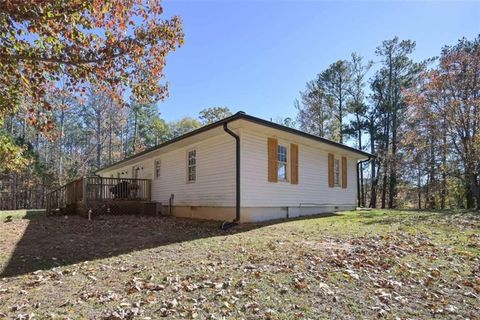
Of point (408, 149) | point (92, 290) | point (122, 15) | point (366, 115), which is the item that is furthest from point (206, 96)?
point (92, 290)

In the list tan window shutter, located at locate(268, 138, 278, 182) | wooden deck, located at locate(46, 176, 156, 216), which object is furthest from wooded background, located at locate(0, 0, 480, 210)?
tan window shutter, located at locate(268, 138, 278, 182)

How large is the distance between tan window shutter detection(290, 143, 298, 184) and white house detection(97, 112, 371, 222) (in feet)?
0.12

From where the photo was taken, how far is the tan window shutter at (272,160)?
11680mm

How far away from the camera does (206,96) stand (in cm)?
4075

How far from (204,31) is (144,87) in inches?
235

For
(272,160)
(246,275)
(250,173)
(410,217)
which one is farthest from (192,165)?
Result: (246,275)

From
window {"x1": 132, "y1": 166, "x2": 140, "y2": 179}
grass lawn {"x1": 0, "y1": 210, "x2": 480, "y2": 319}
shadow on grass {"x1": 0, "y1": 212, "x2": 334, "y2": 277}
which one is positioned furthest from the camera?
window {"x1": 132, "y1": 166, "x2": 140, "y2": 179}

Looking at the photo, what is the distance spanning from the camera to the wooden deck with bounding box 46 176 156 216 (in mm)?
13383

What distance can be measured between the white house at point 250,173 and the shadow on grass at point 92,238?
1.11m

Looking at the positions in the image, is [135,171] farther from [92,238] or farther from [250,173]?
[92,238]

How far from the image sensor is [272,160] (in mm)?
11773

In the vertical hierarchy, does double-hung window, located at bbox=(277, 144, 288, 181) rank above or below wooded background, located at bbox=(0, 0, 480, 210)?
below

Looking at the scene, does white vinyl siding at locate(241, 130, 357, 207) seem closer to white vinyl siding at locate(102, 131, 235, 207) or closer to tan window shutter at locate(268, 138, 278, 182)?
tan window shutter at locate(268, 138, 278, 182)

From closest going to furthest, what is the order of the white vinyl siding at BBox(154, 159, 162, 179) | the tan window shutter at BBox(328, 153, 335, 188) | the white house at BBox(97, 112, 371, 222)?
the white house at BBox(97, 112, 371, 222) < the tan window shutter at BBox(328, 153, 335, 188) < the white vinyl siding at BBox(154, 159, 162, 179)
